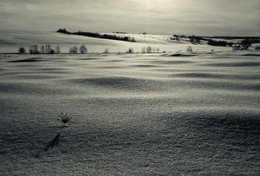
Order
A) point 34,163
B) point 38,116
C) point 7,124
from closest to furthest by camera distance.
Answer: point 34,163 → point 7,124 → point 38,116

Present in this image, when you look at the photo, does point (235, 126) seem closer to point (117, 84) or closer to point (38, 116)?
point (38, 116)

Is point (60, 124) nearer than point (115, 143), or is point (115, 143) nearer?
point (115, 143)

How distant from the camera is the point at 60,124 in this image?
2.47 meters

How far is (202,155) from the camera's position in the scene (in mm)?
1806

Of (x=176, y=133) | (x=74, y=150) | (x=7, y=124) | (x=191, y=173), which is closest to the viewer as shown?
(x=191, y=173)

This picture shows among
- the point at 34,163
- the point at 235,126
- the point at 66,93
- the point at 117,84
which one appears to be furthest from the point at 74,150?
the point at 117,84

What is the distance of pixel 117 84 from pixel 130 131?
2593mm

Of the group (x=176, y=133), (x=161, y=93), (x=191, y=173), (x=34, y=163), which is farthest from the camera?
(x=161, y=93)

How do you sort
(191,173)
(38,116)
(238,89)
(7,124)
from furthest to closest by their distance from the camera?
(238,89) < (38,116) < (7,124) < (191,173)

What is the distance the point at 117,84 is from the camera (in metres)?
4.79

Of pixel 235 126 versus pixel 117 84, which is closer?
pixel 235 126

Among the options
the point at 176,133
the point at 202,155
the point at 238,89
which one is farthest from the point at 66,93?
the point at 238,89

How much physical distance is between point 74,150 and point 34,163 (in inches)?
14.0

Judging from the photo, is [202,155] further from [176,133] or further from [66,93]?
[66,93]
